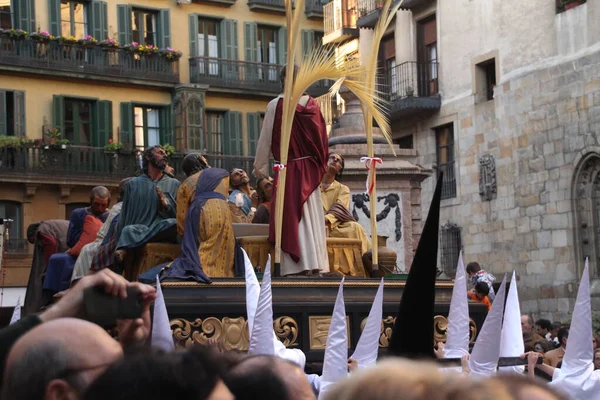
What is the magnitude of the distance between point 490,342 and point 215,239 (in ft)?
11.7

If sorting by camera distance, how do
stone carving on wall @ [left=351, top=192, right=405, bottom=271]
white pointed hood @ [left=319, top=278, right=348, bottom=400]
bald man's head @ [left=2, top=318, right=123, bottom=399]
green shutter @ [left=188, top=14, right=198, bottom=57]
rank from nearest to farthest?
bald man's head @ [left=2, top=318, right=123, bottom=399]
white pointed hood @ [left=319, top=278, right=348, bottom=400]
stone carving on wall @ [left=351, top=192, right=405, bottom=271]
green shutter @ [left=188, top=14, right=198, bottom=57]

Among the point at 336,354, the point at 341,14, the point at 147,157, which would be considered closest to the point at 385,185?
the point at 147,157

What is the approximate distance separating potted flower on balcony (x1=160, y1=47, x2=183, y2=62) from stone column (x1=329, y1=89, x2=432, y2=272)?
22760mm

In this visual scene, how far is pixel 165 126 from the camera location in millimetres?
40562

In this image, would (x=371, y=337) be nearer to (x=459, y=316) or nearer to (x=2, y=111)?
(x=459, y=316)

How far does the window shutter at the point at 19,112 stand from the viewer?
121ft

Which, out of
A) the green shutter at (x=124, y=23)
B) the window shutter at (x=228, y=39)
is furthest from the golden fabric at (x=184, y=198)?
the window shutter at (x=228, y=39)

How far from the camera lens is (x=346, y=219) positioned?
40.8ft

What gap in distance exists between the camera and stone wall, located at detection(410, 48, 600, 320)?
26656 mm

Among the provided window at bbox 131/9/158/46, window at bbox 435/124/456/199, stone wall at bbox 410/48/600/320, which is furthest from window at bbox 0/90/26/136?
stone wall at bbox 410/48/600/320

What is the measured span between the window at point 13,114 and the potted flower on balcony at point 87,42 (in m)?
2.22

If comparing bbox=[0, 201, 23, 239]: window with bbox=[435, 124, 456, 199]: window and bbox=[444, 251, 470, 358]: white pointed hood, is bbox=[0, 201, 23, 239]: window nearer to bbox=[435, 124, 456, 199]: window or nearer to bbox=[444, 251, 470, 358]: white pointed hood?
bbox=[435, 124, 456, 199]: window

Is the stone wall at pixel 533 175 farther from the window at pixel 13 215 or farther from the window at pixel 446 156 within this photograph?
the window at pixel 13 215

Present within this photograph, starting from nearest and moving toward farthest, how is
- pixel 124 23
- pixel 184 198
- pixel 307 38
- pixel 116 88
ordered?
pixel 184 198 → pixel 116 88 → pixel 124 23 → pixel 307 38
